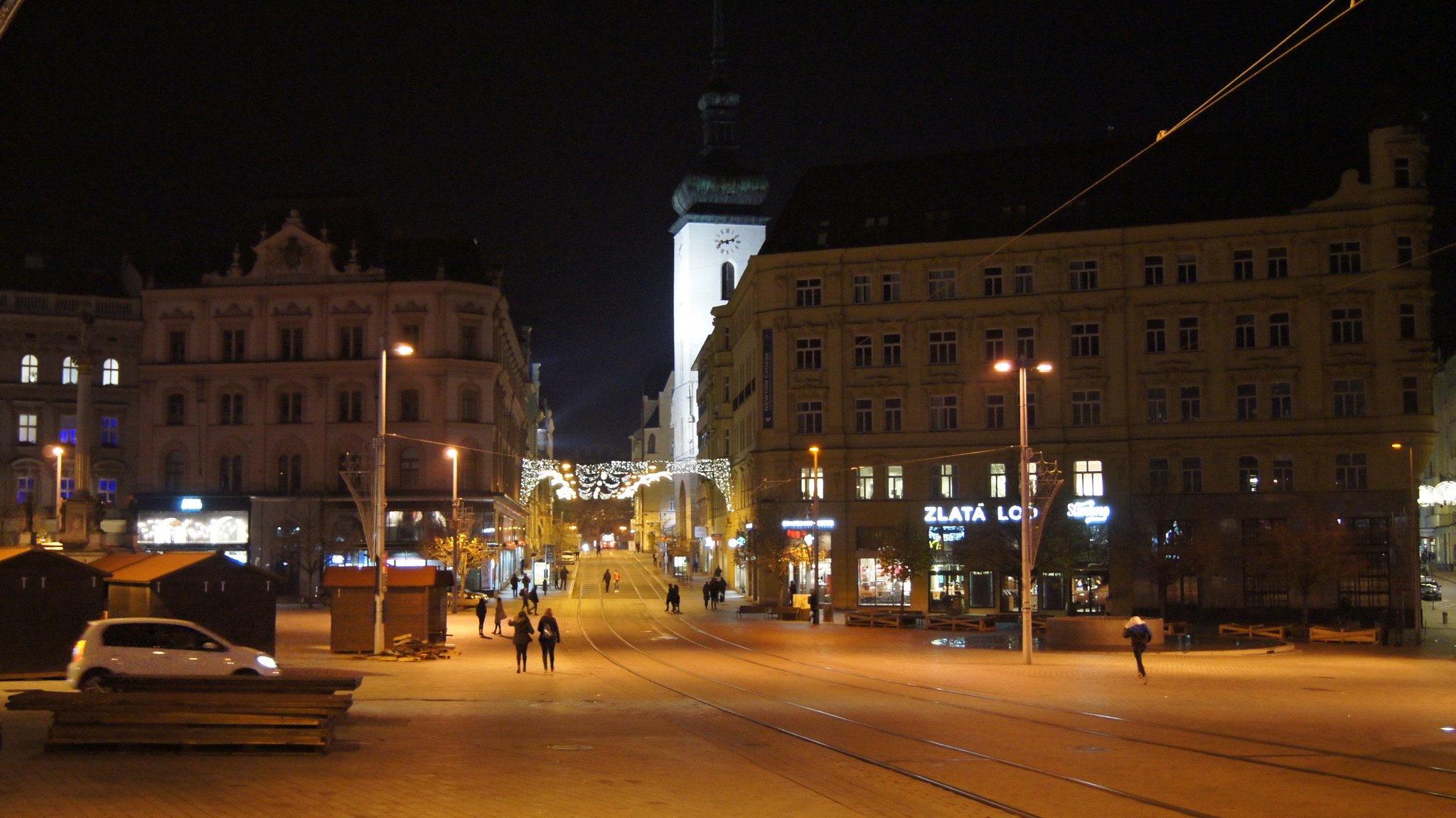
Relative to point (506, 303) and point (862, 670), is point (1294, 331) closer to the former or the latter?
point (862, 670)

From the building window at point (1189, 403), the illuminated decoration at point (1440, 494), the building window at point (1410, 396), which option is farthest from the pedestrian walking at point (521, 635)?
the illuminated decoration at point (1440, 494)

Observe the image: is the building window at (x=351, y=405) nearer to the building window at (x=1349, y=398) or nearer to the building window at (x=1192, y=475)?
the building window at (x=1192, y=475)

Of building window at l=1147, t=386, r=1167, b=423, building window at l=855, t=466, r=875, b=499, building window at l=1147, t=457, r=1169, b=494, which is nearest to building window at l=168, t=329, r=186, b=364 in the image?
building window at l=855, t=466, r=875, b=499

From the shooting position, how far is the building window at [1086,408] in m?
60.8

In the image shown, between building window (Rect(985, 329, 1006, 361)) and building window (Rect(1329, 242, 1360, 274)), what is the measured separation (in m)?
13.7

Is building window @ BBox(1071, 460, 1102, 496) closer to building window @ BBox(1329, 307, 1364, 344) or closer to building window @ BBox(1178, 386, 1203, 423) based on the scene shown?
building window @ BBox(1178, 386, 1203, 423)

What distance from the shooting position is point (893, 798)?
46.6 ft

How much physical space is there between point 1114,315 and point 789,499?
1667 centimetres

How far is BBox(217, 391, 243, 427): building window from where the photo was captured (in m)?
76.5

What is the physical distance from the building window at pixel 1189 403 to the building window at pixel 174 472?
170 feet

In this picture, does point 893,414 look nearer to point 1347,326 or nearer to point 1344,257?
point 1347,326

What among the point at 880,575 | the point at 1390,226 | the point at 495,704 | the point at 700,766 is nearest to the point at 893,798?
the point at 700,766

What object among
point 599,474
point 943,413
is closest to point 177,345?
point 599,474

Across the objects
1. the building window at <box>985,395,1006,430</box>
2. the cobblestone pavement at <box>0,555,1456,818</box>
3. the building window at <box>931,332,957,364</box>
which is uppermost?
the building window at <box>931,332,957,364</box>
